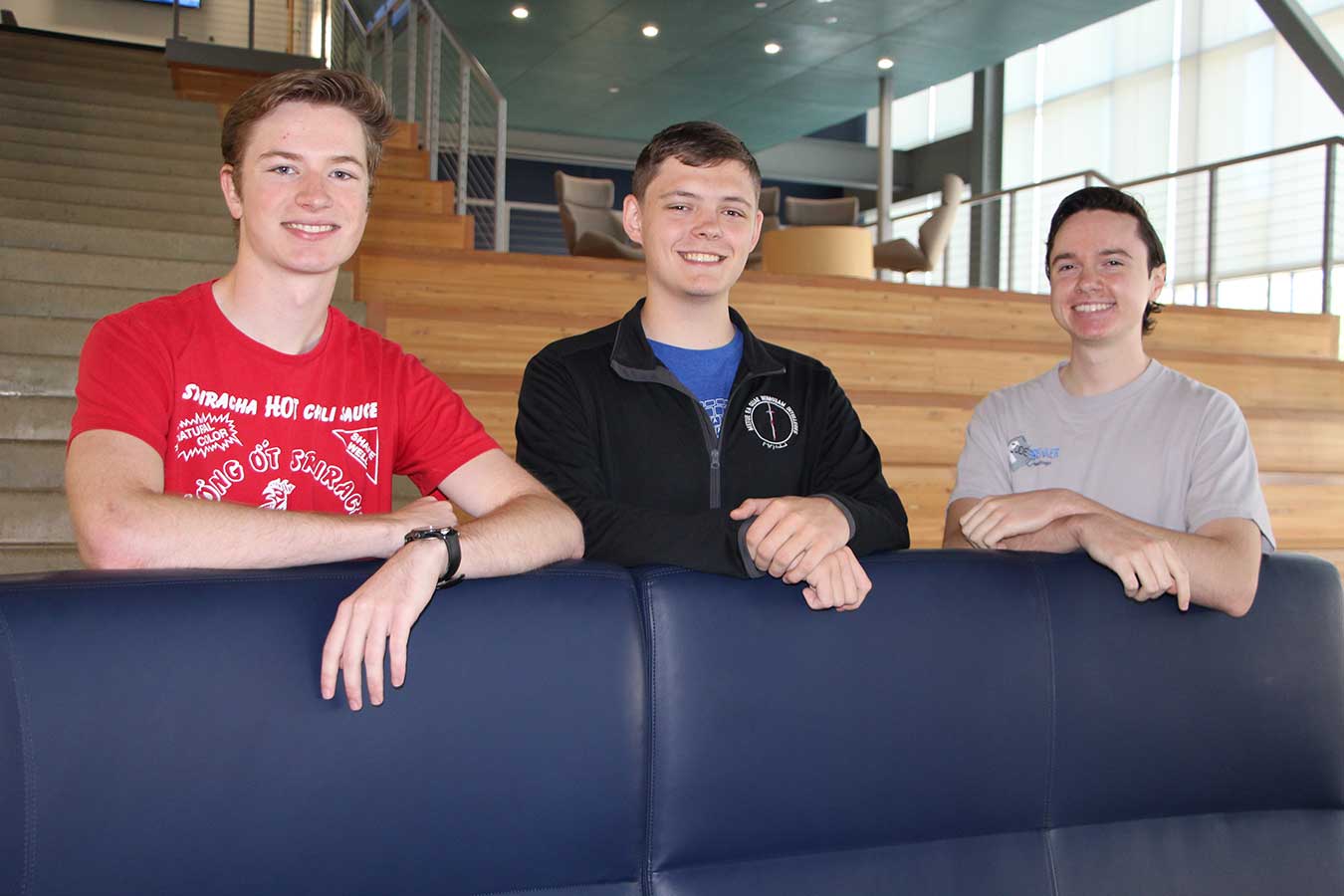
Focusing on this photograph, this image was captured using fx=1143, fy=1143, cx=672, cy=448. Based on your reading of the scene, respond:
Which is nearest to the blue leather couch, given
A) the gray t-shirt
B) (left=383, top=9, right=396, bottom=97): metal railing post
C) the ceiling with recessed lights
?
the gray t-shirt

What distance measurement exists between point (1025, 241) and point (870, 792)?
1103 cm

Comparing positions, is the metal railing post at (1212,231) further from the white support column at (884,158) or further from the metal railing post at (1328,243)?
the white support column at (884,158)

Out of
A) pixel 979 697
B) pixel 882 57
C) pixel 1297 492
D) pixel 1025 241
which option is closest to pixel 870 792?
pixel 979 697

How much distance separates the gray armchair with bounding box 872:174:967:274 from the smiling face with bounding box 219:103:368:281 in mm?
6031

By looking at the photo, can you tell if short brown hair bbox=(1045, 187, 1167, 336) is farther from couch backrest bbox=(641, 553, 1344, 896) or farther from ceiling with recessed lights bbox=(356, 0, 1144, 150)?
ceiling with recessed lights bbox=(356, 0, 1144, 150)

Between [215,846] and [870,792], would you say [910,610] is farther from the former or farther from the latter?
[215,846]

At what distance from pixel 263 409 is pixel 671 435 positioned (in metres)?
0.56

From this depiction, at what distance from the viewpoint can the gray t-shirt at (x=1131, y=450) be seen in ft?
5.56

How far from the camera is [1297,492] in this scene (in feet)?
14.0

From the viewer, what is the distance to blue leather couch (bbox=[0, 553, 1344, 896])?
0.94 metres

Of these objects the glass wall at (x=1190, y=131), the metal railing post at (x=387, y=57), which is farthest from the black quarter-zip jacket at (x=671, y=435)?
the glass wall at (x=1190, y=131)

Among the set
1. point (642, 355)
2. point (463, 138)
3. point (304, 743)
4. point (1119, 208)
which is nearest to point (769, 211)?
point (463, 138)

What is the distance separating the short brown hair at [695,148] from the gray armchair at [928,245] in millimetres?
5667

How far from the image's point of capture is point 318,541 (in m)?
1.20
